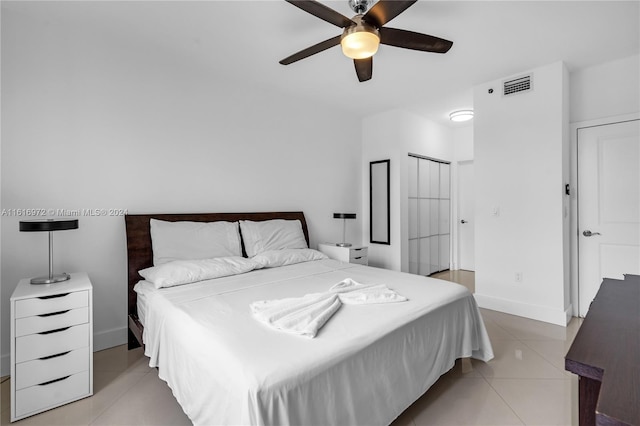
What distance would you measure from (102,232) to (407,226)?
3.74 m

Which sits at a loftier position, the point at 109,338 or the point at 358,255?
the point at 358,255

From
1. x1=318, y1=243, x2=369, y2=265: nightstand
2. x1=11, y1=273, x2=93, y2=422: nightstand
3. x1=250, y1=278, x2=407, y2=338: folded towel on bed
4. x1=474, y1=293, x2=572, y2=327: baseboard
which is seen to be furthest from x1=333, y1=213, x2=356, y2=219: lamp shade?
x1=11, y1=273, x2=93, y2=422: nightstand

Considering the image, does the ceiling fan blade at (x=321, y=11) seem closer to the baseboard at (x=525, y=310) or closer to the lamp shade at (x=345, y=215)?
the lamp shade at (x=345, y=215)

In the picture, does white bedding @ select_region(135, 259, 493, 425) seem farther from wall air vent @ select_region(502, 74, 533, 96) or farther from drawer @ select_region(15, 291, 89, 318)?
wall air vent @ select_region(502, 74, 533, 96)

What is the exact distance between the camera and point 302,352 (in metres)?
1.31

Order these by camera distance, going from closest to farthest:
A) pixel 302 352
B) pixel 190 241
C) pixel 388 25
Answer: pixel 302 352 → pixel 388 25 → pixel 190 241

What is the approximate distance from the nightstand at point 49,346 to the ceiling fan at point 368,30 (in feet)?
7.41

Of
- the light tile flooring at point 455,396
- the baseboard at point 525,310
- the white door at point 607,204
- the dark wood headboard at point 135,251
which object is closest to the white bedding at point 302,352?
the light tile flooring at point 455,396

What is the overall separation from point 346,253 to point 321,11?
2688mm

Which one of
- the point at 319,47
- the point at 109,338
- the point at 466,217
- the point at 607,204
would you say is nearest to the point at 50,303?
the point at 109,338

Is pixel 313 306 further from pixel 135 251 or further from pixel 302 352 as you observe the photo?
pixel 135 251

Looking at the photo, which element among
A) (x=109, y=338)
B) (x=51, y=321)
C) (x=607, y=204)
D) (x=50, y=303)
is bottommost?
(x=109, y=338)

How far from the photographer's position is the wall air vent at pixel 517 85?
3.28 metres

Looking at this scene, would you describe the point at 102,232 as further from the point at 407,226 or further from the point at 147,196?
the point at 407,226
